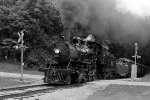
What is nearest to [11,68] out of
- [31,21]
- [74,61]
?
[31,21]

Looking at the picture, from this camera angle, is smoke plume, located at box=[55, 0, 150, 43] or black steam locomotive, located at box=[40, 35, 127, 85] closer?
smoke plume, located at box=[55, 0, 150, 43]

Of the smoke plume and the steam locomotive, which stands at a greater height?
the smoke plume

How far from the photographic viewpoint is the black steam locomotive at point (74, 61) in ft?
70.9

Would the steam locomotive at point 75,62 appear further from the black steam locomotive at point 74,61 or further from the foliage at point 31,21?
the foliage at point 31,21

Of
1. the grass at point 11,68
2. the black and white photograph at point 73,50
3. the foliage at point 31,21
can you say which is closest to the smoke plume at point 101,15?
the black and white photograph at point 73,50

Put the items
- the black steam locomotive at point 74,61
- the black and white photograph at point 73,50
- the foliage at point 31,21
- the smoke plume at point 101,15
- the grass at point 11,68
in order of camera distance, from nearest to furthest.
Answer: the black and white photograph at point 73,50 < the smoke plume at point 101,15 < the black steam locomotive at point 74,61 < the grass at point 11,68 < the foliage at point 31,21

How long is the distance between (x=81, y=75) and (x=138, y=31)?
5.51 m

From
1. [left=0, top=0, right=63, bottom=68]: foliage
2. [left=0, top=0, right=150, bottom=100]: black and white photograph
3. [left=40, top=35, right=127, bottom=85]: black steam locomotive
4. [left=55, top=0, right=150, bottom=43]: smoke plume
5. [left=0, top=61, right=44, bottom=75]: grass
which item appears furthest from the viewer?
[left=0, top=0, right=63, bottom=68]: foliage

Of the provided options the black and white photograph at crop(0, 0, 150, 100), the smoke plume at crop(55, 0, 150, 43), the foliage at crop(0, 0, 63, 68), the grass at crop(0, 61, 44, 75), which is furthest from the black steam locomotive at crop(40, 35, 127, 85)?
the foliage at crop(0, 0, 63, 68)

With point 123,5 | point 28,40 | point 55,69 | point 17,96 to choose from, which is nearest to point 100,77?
point 55,69

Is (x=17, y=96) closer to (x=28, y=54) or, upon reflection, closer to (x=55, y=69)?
(x=55, y=69)

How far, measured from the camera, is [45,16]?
44938 millimetres

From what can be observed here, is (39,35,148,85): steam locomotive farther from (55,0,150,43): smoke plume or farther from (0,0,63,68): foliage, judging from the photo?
(0,0,63,68): foliage

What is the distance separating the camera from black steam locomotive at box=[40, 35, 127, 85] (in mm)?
21622
